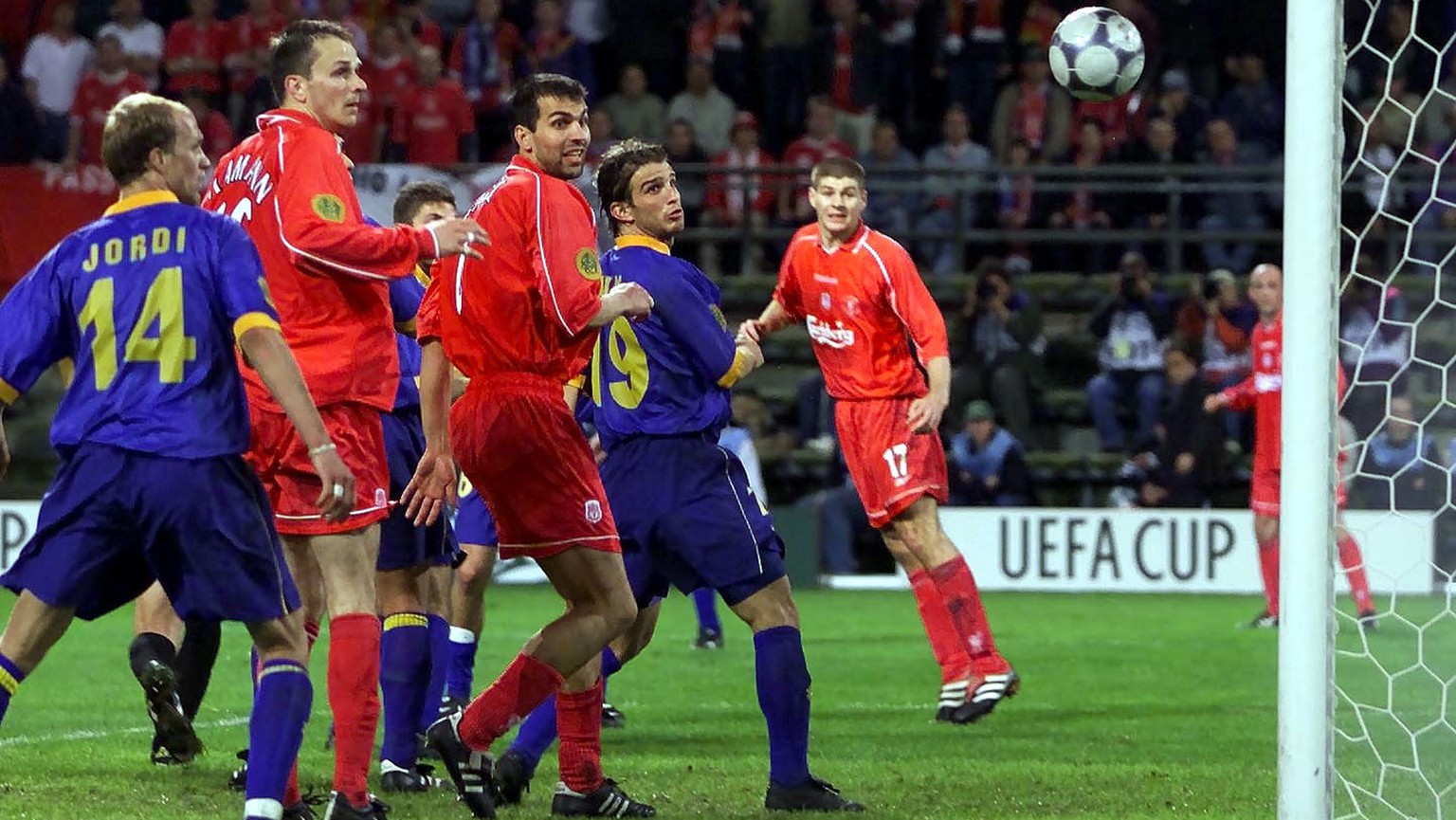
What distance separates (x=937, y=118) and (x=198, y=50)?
6453 millimetres

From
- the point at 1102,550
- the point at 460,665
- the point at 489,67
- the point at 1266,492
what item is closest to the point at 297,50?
the point at 460,665

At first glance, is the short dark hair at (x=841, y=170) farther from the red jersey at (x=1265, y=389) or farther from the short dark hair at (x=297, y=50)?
the red jersey at (x=1265, y=389)

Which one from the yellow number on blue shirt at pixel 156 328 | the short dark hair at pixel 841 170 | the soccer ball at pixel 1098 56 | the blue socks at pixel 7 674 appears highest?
the soccer ball at pixel 1098 56

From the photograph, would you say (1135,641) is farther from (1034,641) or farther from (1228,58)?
(1228,58)

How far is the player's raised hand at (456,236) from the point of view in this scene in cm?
554

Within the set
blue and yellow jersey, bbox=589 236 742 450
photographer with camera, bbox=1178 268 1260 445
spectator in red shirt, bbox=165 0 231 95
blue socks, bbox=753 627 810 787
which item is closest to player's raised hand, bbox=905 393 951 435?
blue and yellow jersey, bbox=589 236 742 450

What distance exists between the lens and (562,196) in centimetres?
604

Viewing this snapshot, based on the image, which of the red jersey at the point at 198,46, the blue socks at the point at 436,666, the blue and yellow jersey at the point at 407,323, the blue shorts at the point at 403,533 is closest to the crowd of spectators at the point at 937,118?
the red jersey at the point at 198,46

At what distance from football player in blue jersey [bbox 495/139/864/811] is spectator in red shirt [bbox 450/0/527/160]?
12.3 m

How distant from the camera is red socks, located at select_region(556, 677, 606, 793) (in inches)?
245

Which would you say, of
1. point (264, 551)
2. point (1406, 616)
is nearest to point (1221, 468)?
point (1406, 616)

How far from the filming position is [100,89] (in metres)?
17.7

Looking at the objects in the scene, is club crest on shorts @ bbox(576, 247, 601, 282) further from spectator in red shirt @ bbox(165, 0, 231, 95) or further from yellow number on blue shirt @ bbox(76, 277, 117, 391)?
spectator in red shirt @ bbox(165, 0, 231, 95)

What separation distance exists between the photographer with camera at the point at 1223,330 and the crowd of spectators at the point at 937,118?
0.02 meters
